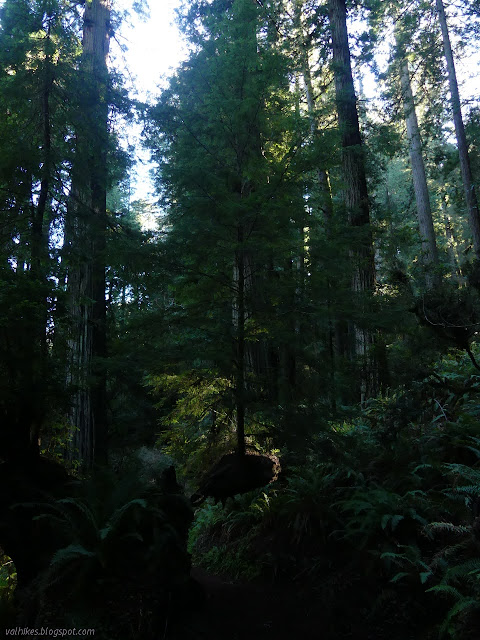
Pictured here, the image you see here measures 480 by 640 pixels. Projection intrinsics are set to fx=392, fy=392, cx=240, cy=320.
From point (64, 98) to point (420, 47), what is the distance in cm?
1433

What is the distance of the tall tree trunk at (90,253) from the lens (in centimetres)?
604

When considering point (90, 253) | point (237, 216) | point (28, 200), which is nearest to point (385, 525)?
point (237, 216)

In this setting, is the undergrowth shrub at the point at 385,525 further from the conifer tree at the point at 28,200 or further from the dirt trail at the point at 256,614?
the conifer tree at the point at 28,200

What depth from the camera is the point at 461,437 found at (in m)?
5.62

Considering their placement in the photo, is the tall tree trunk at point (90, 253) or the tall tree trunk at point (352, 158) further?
the tall tree trunk at point (352, 158)

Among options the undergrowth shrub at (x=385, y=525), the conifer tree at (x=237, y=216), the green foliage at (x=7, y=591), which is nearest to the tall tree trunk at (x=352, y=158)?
the undergrowth shrub at (x=385, y=525)

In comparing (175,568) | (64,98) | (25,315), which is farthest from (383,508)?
(64,98)

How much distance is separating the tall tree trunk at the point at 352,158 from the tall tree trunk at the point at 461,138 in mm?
5836

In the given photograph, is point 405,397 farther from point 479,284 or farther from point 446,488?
point 479,284

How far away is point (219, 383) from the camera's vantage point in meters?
5.61

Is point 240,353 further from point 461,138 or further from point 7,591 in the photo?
point 461,138

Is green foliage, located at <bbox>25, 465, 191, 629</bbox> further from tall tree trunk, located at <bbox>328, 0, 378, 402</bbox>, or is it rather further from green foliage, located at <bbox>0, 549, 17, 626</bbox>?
tall tree trunk, located at <bbox>328, 0, 378, 402</bbox>

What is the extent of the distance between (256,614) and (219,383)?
280 centimetres

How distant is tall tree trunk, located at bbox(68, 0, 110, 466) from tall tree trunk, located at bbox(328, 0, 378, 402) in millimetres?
4625
